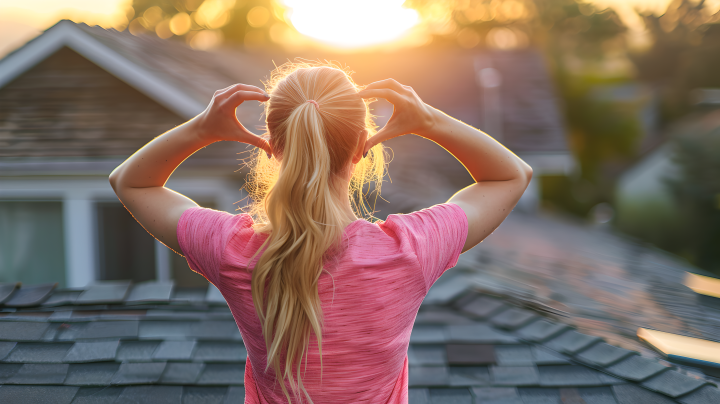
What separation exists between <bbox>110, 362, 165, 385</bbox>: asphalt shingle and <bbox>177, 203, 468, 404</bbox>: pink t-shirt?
3.45 ft

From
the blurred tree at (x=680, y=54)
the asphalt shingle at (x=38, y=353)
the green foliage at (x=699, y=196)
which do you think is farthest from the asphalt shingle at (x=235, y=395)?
the blurred tree at (x=680, y=54)

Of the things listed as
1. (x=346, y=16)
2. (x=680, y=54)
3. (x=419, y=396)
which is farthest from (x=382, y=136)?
(x=680, y=54)

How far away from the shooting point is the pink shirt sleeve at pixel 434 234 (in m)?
1.05

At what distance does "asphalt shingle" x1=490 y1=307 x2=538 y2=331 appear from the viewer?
217 cm

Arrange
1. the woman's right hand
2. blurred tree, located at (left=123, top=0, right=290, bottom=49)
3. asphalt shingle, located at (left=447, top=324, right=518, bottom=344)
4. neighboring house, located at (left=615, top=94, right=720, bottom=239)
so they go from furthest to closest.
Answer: blurred tree, located at (left=123, top=0, right=290, bottom=49)
neighboring house, located at (left=615, top=94, right=720, bottom=239)
asphalt shingle, located at (left=447, top=324, right=518, bottom=344)
the woman's right hand

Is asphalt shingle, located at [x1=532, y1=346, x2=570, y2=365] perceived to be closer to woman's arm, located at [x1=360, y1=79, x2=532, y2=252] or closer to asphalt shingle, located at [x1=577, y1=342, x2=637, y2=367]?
asphalt shingle, located at [x1=577, y1=342, x2=637, y2=367]

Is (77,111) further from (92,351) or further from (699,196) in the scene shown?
(699,196)

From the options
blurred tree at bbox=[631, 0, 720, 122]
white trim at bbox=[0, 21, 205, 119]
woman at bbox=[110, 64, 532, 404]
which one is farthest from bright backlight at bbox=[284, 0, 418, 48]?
blurred tree at bbox=[631, 0, 720, 122]

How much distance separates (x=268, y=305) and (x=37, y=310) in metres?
1.87

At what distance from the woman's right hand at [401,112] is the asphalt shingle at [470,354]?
3.97 feet

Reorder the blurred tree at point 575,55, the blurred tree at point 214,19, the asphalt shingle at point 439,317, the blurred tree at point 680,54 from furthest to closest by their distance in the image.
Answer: the blurred tree at point 214,19, the blurred tree at point 575,55, the blurred tree at point 680,54, the asphalt shingle at point 439,317

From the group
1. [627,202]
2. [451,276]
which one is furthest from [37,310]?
[627,202]

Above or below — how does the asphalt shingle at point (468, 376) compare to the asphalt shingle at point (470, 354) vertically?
below

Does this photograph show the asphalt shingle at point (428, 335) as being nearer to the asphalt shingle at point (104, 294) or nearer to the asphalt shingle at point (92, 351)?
the asphalt shingle at point (92, 351)
